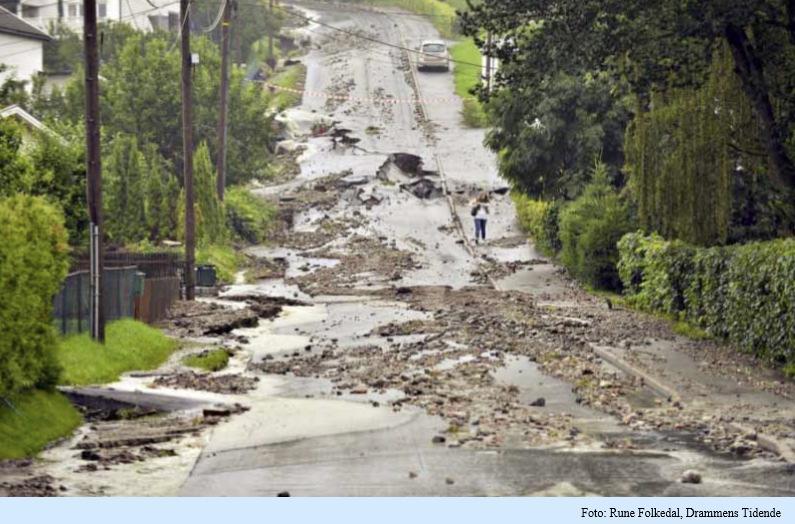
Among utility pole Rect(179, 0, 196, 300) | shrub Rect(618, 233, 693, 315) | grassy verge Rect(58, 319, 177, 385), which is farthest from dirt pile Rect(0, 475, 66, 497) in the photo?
utility pole Rect(179, 0, 196, 300)

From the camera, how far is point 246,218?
61094 millimetres

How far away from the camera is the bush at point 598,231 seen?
4628 cm

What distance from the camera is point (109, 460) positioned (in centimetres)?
1941

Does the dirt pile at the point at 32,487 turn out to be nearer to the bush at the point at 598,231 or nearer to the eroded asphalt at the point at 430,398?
the eroded asphalt at the point at 430,398

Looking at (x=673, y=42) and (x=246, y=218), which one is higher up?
(x=673, y=42)

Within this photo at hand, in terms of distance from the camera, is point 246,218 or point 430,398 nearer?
point 430,398

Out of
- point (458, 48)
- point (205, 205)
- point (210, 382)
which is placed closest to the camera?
point (210, 382)

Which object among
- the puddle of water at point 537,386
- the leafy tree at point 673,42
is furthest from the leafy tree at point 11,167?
the puddle of water at point 537,386

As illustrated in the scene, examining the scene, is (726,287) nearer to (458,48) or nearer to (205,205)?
(205,205)

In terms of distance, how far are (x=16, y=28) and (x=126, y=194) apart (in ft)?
65.0

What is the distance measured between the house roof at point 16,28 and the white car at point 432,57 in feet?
93.9

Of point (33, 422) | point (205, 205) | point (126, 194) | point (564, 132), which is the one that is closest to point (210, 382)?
point (33, 422)

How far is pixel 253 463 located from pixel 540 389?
7.89 meters

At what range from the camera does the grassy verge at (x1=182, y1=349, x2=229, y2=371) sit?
29922 millimetres
